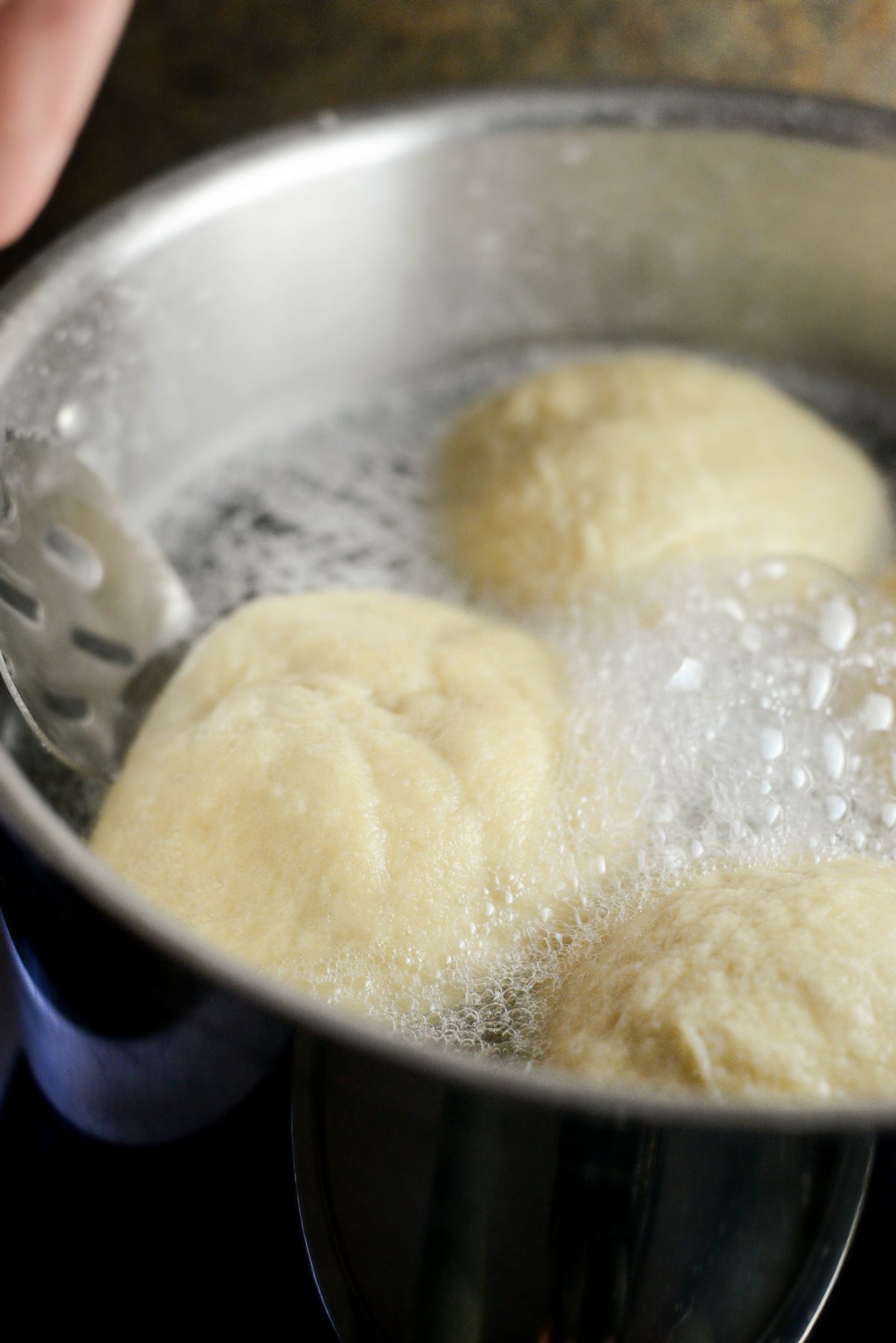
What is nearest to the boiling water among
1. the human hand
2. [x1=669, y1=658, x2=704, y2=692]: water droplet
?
[x1=669, y1=658, x2=704, y2=692]: water droplet

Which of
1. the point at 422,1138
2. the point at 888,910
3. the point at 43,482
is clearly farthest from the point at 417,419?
the point at 422,1138

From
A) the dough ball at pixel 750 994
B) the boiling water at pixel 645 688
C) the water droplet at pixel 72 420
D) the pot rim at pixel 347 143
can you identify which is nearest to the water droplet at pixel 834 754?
the boiling water at pixel 645 688

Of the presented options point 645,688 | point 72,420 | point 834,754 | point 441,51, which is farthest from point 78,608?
point 441,51

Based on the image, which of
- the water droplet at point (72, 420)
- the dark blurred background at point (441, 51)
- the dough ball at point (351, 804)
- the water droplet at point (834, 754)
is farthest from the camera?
the dark blurred background at point (441, 51)

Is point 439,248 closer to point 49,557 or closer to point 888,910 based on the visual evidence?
point 49,557

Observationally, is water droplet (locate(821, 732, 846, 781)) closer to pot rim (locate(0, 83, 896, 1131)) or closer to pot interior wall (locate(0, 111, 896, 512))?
pot rim (locate(0, 83, 896, 1131))

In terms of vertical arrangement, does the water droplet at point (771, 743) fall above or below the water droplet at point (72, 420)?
below

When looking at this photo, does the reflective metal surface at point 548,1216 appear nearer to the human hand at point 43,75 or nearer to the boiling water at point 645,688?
the boiling water at point 645,688
